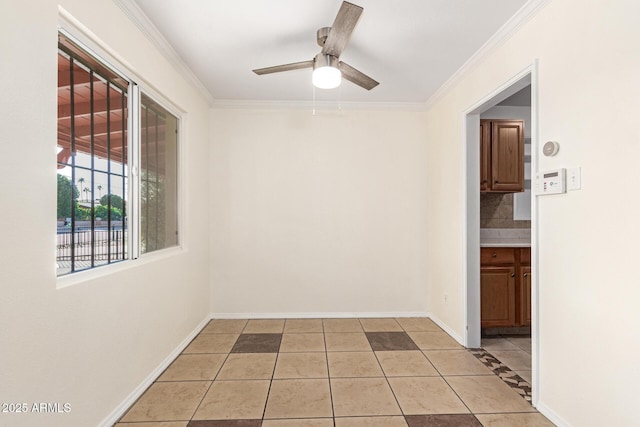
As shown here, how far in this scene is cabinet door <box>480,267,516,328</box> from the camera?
344 centimetres

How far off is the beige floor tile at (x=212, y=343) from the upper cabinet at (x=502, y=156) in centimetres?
312

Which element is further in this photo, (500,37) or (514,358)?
(514,358)

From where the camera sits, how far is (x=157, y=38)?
2.49 m

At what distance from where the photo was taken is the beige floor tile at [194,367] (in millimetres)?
2594

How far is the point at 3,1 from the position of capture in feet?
4.19

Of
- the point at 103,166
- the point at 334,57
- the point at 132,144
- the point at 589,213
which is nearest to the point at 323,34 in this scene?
the point at 334,57

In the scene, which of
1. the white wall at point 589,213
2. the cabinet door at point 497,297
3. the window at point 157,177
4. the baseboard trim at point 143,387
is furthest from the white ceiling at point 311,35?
the baseboard trim at point 143,387

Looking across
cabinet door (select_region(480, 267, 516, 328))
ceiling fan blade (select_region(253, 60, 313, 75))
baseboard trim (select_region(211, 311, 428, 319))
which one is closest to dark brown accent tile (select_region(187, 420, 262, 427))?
baseboard trim (select_region(211, 311, 428, 319))

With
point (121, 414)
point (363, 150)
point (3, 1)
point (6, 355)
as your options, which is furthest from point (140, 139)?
point (363, 150)

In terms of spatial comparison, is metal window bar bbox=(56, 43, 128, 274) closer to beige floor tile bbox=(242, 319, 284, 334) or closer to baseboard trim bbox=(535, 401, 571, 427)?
beige floor tile bbox=(242, 319, 284, 334)

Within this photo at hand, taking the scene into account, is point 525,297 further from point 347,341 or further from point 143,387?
point 143,387

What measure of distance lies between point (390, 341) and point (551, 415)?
4.88 ft

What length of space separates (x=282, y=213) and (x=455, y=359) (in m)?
2.38

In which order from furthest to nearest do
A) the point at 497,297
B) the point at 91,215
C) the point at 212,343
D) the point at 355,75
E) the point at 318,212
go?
the point at 318,212 < the point at 497,297 < the point at 212,343 < the point at 355,75 < the point at 91,215
